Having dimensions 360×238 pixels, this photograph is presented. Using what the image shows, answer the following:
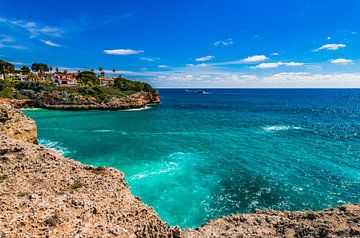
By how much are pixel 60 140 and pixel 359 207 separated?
49672 millimetres

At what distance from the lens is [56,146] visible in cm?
4372

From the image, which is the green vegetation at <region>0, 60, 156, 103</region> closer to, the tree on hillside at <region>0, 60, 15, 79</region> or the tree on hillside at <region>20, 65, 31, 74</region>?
the tree on hillside at <region>0, 60, 15, 79</region>

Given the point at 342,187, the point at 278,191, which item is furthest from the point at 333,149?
the point at 278,191

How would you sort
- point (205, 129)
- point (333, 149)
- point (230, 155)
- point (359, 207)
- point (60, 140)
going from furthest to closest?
1. point (205, 129)
2. point (60, 140)
3. point (333, 149)
4. point (230, 155)
5. point (359, 207)

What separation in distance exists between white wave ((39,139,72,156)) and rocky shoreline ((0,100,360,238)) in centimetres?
1951

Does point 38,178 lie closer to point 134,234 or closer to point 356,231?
point 134,234

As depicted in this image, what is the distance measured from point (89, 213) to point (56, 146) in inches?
1432

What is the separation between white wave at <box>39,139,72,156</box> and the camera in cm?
4014

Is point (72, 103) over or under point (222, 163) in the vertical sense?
over

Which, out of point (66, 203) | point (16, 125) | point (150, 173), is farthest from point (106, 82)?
point (66, 203)

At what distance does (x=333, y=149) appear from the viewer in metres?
42.7

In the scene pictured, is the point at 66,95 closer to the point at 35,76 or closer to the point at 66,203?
the point at 35,76

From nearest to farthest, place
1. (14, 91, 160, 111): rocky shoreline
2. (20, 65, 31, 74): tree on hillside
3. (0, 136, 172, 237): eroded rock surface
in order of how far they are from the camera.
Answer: (0, 136, 172, 237): eroded rock surface
(14, 91, 160, 111): rocky shoreline
(20, 65, 31, 74): tree on hillside

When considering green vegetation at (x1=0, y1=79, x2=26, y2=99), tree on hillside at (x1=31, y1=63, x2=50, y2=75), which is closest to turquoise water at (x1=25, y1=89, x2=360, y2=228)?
green vegetation at (x1=0, y1=79, x2=26, y2=99)
